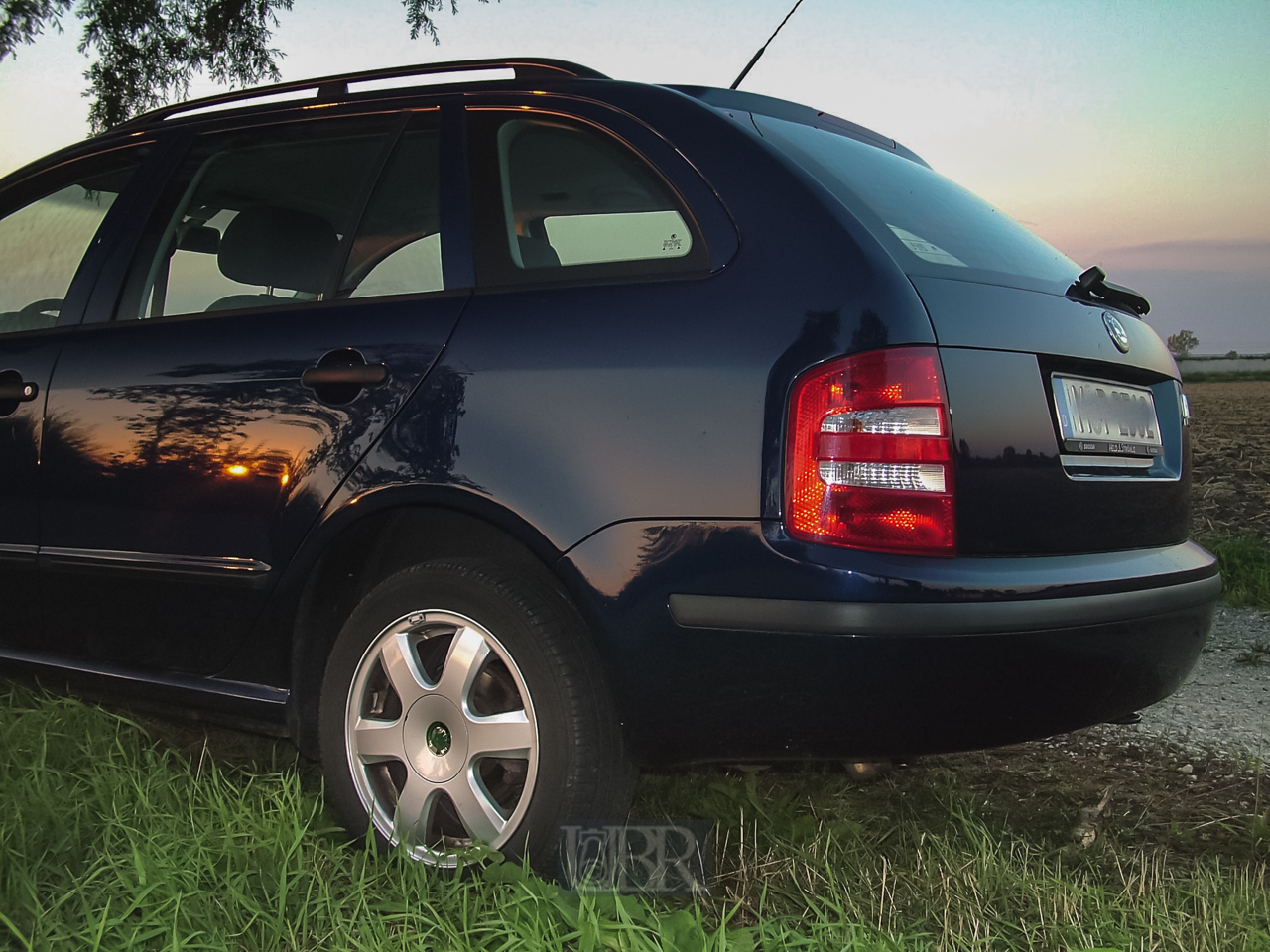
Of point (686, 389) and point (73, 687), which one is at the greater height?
point (686, 389)

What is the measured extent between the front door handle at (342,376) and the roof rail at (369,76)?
0.76 meters

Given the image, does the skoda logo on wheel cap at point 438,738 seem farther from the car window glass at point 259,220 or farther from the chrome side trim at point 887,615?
the car window glass at point 259,220

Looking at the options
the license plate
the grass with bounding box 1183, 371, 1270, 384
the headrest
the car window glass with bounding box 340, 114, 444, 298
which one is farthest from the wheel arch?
the grass with bounding box 1183, 371, 1270, 384

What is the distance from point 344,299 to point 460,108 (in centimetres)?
52

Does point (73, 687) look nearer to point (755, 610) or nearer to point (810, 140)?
point (755, 610)

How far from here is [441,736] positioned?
2396 millimetres

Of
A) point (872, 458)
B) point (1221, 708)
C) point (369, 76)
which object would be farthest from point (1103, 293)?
point (1221, 708)

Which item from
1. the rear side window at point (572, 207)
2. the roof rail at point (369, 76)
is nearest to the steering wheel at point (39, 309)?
the roof rail at point (369, 76)

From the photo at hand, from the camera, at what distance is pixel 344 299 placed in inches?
104

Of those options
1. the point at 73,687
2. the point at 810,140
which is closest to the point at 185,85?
the point at 73,687

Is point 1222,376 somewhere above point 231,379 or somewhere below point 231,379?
below

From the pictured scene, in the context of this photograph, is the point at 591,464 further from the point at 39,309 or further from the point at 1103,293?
the point at 39,309

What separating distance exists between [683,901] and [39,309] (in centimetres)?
250

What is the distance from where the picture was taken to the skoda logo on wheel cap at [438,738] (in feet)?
7.82
